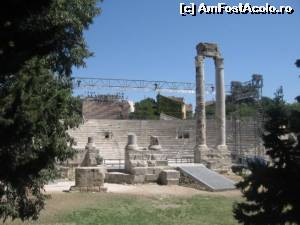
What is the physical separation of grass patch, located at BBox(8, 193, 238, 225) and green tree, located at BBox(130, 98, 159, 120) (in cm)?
5524

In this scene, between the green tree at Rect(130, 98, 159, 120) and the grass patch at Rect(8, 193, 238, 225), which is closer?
the grass patch at Rect(8, 193, 238, 225)

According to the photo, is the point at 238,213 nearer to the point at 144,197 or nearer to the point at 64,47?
the point at 64,47

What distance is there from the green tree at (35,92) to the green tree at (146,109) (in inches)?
2397

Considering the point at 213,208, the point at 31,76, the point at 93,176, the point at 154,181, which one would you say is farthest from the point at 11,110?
the point at 154,181

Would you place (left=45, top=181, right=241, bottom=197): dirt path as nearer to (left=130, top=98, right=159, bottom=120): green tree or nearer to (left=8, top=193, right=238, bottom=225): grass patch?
(left=8, top=193, right=238, bottom=225): grass patch

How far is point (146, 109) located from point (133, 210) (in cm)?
6496

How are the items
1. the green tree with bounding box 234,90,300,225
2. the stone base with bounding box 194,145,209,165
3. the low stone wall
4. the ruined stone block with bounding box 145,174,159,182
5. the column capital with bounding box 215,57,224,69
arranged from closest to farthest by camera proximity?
1. the green tree with bounding box 234,90,300,225
2. the low stone wall
3. the ruined stone block with bounding box 145,174,159,182
4. the stone base with bounding box 194,145,209,165
5. the column capital with bounding box 215,57,224,69

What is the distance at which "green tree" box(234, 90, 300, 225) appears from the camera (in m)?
6.50

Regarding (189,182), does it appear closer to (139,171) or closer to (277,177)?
(139,171)

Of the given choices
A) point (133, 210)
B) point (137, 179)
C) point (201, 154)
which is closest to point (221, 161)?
point (201, 154)

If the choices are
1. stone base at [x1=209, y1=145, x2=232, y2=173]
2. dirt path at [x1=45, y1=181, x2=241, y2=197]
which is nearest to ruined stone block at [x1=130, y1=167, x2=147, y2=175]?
dirt path at [x1=45, y1=181, x2=241, y2=197]

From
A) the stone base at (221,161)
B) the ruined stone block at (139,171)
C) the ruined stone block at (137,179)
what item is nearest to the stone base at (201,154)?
the stone base at (221,161)

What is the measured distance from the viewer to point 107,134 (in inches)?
1839

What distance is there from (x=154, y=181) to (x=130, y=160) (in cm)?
273
